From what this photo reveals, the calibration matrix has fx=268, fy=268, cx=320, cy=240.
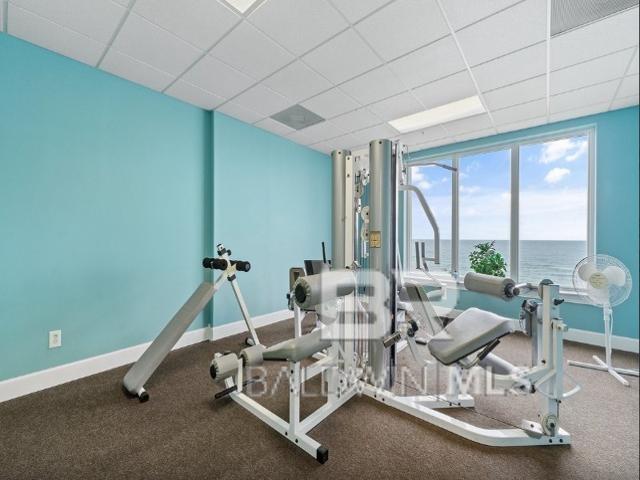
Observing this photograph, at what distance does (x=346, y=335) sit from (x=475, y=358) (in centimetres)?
74

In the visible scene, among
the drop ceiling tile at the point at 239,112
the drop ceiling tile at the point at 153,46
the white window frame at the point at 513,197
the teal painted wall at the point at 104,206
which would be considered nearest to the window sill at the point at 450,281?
the white window frame at the point at 513,197

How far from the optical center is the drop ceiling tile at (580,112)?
2836mm

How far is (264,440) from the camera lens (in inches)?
61.3

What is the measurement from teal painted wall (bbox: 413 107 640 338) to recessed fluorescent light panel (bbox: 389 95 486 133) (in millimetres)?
1264

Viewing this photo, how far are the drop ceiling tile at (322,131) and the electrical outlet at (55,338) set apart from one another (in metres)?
3.33

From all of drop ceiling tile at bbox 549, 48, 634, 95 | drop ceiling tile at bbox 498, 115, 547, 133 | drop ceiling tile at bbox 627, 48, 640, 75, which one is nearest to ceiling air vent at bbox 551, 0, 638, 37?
drop ceiling tile at bbox 549, 48, 634, 95

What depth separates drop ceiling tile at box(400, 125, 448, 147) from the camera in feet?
11.8

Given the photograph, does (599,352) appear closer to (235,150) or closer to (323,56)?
(323,56)

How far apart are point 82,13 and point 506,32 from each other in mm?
2880

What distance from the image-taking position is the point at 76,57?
2.22 metres

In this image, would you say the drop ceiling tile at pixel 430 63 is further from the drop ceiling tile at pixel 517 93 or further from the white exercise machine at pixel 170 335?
the white exercise machine at pixel 170 335

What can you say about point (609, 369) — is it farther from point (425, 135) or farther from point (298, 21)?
point (298, 21)

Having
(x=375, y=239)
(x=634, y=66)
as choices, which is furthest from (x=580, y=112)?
(x=375, y=239)

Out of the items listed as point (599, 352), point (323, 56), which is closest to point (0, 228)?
point (323, 56)
